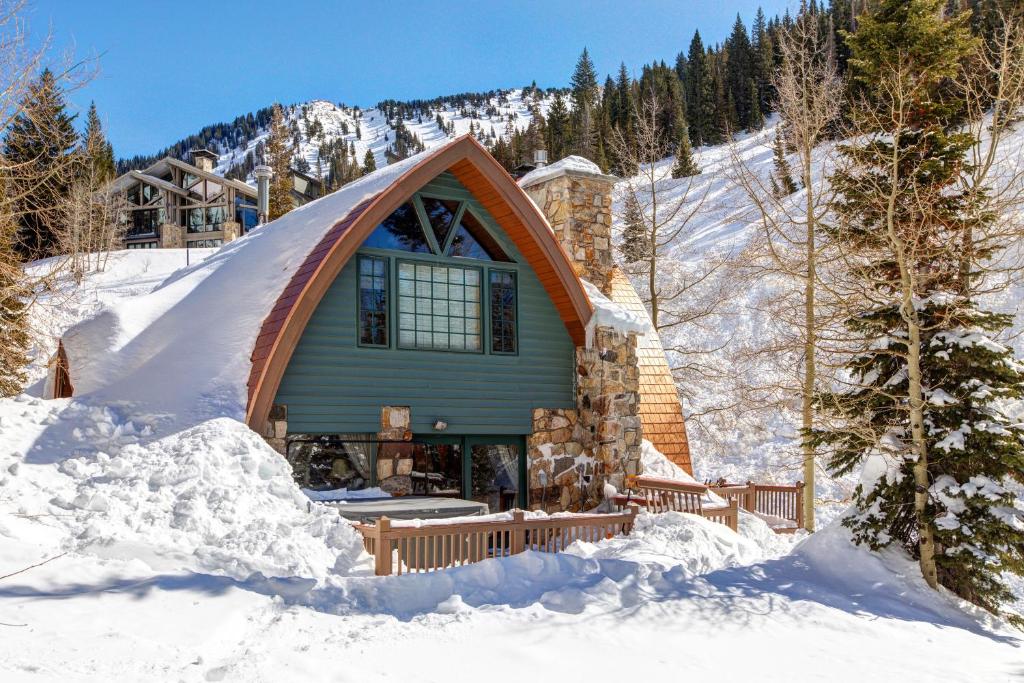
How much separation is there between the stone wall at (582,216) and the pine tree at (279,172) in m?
27.8

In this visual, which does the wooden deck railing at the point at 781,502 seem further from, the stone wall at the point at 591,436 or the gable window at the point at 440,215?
the gable window at the point at 440,215

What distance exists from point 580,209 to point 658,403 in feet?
13.2

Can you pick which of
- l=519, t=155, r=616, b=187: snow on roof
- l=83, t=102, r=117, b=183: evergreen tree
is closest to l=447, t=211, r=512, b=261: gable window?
l=519, t=155, r=616, b=187: snow on roof

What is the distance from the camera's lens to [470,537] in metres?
8.17

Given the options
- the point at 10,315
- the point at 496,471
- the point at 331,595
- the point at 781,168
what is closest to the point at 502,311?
the point at 496,471

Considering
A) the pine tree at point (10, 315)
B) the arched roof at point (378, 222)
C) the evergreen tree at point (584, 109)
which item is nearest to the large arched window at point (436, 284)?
the arched roof at point (378, 222)

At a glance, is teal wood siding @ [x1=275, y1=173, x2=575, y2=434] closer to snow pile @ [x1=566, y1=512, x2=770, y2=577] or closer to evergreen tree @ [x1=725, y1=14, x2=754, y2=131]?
snow pile @ [x1=566, y1=512, x2=770, y2=577]

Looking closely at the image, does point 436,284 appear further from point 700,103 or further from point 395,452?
point 700,103

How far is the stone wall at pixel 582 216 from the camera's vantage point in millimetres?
14812

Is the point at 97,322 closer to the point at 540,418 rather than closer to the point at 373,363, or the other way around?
the point at 373,363

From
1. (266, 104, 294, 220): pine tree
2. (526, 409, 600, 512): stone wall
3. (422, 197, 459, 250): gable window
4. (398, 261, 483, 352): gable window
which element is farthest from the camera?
(266, 104, 294, 220): pine tree

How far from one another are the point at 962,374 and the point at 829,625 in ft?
12.4

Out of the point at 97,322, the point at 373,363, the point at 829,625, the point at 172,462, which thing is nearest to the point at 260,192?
the point at 97,322

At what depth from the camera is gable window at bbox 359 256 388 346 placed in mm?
10883
